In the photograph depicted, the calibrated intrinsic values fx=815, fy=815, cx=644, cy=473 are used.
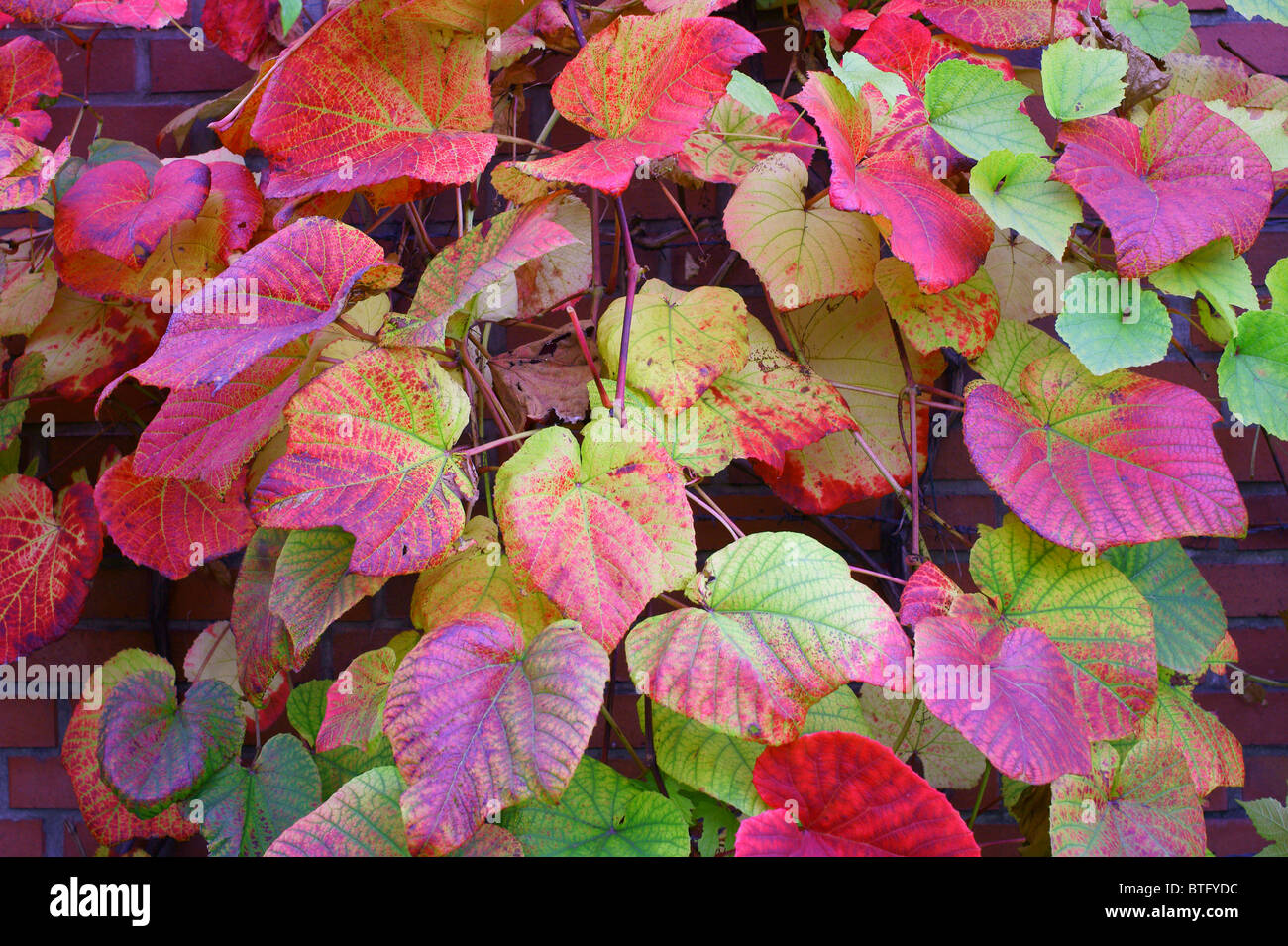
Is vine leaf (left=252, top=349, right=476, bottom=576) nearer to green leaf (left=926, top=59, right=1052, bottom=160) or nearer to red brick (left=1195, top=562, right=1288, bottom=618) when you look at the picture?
green leaf (left=926, top=59, right=1052, bottom=160)

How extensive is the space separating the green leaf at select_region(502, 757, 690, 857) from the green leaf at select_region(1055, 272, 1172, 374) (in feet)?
1.71

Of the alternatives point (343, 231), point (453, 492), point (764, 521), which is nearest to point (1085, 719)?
point (764, 521)

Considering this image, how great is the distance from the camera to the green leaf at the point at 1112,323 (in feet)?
2.29

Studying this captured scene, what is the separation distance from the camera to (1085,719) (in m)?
0.69

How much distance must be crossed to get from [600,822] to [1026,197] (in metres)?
0.65

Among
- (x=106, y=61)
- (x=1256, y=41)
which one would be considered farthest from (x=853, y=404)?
(x=106, y=61)

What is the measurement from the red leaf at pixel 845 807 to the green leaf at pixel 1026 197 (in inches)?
17.6

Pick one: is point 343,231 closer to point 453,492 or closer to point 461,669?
point 453,492

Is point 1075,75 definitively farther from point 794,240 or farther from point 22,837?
point 22,837

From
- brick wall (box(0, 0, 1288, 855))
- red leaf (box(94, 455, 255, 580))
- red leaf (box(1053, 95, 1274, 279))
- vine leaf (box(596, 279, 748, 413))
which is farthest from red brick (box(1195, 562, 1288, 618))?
red leaf (box(94, 455, 255, 580))

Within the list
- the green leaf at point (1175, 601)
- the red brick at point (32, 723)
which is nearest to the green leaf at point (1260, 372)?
the green leaf at point (1175, 601)

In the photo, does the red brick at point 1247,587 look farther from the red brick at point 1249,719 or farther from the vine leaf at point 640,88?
the vine leaf at point 640,88

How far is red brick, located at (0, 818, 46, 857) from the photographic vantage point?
3.71 ft

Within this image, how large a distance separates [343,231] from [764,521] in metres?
0.63
